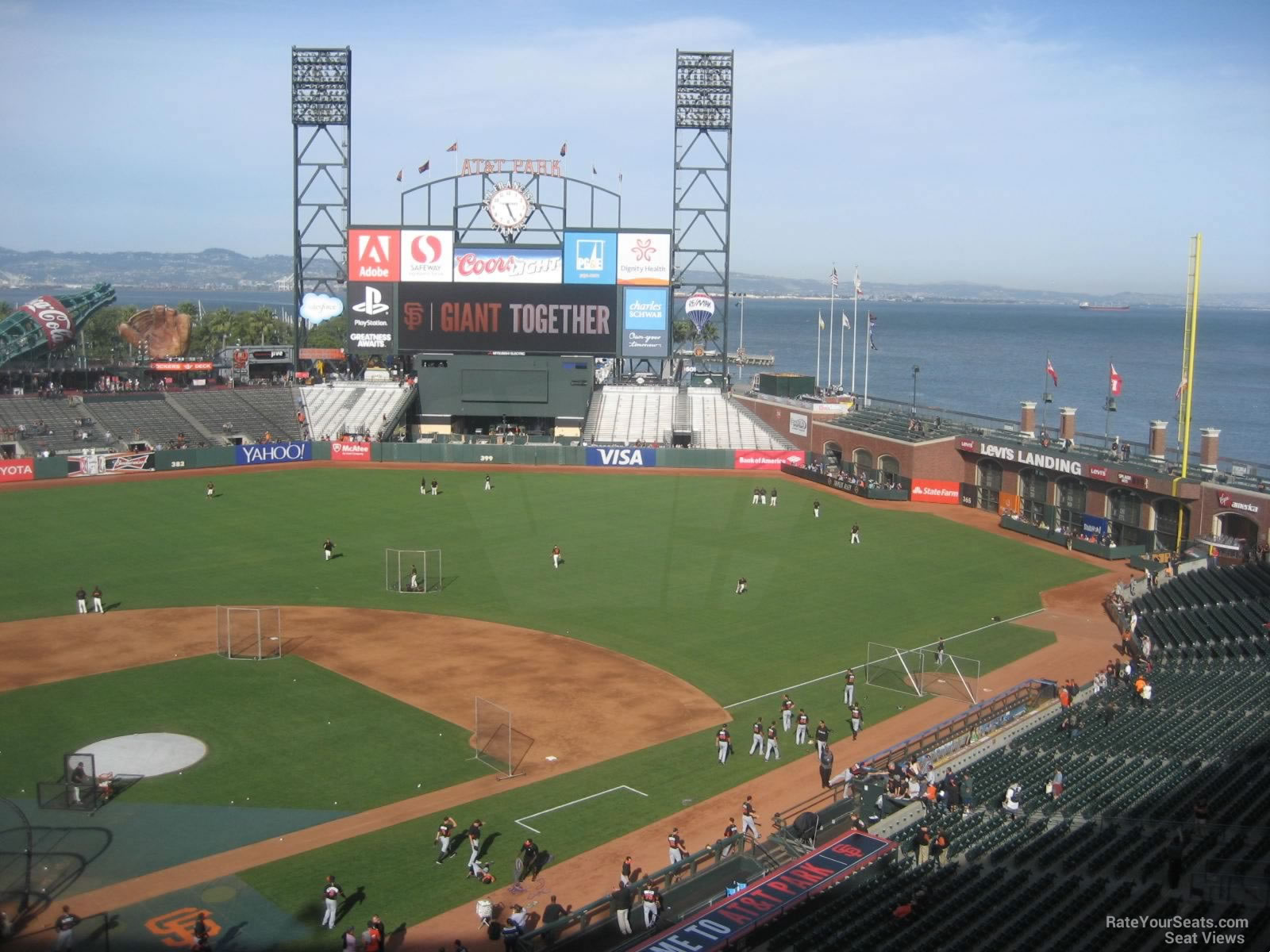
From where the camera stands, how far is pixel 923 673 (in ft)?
108

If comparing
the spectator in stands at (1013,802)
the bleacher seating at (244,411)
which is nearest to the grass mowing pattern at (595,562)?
the bleacher seating at (244,411)

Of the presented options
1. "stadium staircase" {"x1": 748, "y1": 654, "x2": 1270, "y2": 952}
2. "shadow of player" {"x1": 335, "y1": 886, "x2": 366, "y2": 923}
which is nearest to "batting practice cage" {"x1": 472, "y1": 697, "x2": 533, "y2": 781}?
"shadow of player" {"x1": 335, "y1": 886, "x2": 366, "y2": 923}

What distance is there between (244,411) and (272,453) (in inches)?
284

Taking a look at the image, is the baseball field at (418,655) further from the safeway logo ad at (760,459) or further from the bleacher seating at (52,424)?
the safeway logo ad at (760,459)

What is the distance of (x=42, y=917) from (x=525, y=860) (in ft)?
26.6

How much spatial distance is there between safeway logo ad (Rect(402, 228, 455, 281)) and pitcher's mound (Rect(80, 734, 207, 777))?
162 ft

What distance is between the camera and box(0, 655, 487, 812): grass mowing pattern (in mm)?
→ 24297

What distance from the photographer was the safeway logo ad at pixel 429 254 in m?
72.4

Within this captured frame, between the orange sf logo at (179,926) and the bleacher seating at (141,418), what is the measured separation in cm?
5266

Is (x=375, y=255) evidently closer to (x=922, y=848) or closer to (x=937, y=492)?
(x=937, y=492)

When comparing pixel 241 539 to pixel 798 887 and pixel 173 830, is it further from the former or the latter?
pixel 798 887

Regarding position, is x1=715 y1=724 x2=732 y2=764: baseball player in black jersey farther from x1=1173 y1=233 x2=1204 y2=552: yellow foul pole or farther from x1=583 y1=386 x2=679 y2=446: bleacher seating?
x1=583 y1=386 x2=679 y2=446: bleacher seating

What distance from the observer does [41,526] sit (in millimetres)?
49844

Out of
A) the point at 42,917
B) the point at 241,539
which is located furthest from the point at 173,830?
the point at 241,539
